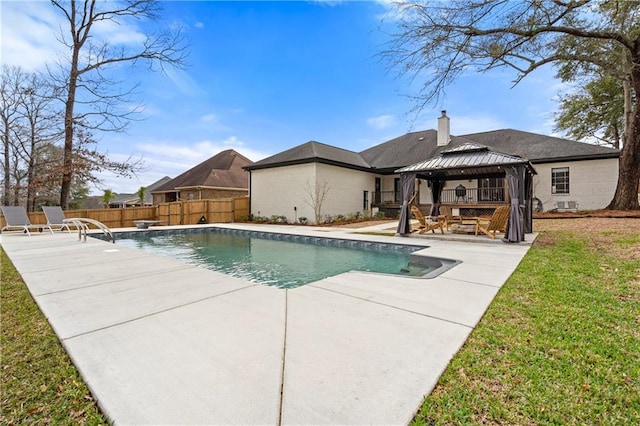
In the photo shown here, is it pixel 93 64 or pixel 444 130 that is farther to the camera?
pixel 444 130

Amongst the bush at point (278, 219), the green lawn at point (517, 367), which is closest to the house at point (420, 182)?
the bush at point (278, 219)

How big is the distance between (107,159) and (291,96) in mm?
10958

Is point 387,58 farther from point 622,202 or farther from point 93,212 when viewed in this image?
point 93,212

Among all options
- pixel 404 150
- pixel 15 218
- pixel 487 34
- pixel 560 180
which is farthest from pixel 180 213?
pixel 560 180

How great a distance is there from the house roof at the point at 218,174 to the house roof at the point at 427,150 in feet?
19.5

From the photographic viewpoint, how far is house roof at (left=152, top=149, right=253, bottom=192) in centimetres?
2487

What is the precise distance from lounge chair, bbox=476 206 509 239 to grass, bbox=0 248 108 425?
10.2 metres

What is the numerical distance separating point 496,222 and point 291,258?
6680mm

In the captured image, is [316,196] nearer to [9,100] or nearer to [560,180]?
[560,180]

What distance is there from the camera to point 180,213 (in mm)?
18547

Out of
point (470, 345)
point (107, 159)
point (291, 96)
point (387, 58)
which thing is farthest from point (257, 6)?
point (470, 345)

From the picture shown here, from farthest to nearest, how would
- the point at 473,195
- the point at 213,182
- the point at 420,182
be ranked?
the point at 213,182
the point at 420,182
the point at 473,195

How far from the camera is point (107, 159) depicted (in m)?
15.2

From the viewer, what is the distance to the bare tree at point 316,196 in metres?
17.1
